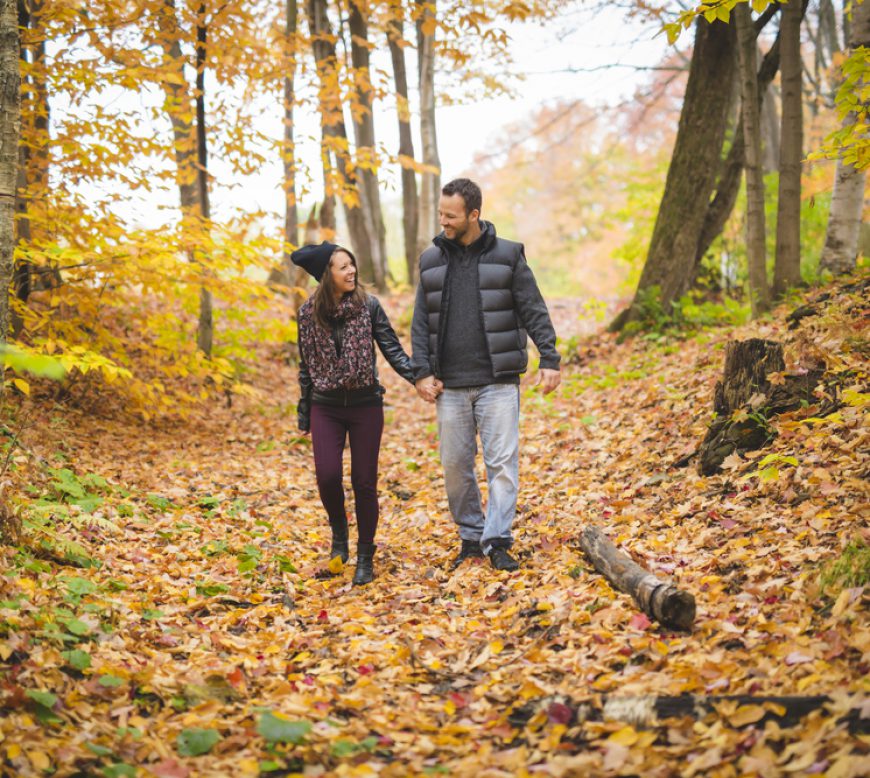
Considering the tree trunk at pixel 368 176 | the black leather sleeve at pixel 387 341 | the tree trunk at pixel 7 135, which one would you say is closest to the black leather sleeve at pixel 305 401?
the black leather sleeve at pixel 387 341

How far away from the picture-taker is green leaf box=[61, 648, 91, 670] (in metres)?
3.24

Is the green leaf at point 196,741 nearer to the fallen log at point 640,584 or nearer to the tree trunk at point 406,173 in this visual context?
A: the fallen log at point 640,584

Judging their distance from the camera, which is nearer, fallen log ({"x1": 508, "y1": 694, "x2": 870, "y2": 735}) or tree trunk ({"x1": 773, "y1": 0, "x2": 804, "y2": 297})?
fallen log ({"x1": 508, "y1": 694, "x2": 870, "y2": 735})

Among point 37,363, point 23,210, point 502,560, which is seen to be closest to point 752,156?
point 502,560

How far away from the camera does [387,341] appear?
5074 mm

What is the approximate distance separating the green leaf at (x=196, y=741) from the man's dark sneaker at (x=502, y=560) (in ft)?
7.62

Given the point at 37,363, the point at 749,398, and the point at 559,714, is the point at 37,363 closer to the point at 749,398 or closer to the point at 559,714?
the point at 559,714

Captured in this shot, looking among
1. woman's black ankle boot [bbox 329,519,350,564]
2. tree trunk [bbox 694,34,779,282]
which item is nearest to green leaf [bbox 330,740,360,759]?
woman's black ankle boot [bbox 329,519,350,564]

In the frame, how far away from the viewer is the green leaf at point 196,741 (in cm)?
280

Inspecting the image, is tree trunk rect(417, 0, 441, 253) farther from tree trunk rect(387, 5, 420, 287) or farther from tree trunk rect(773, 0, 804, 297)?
tree trunk rect(773, 0, 804, 297)

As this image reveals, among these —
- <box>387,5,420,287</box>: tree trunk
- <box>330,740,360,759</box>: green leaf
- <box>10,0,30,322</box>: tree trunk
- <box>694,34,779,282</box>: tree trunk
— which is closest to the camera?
<box>330,740,360,759</box>: green leaf

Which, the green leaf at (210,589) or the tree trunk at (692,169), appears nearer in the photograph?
the green leaf at (210,589)

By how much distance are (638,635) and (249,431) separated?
254 inches

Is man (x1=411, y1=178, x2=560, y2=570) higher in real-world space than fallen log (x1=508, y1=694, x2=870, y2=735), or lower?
higher
